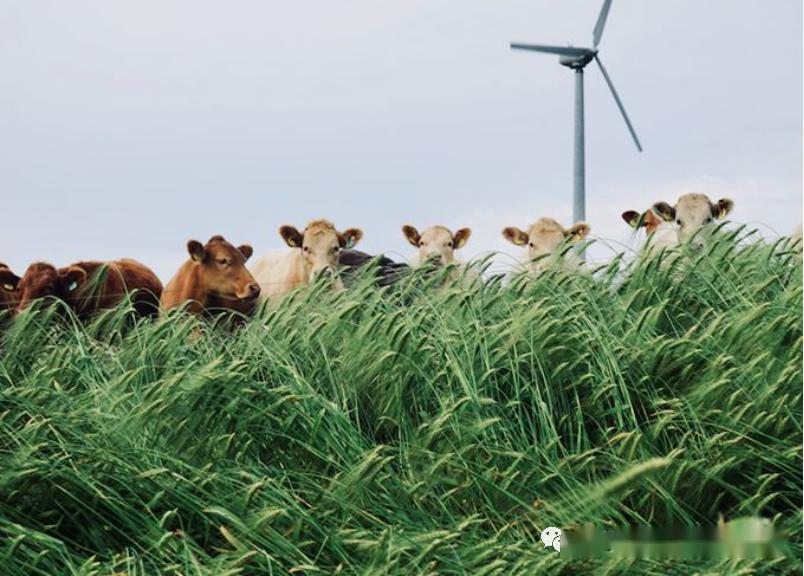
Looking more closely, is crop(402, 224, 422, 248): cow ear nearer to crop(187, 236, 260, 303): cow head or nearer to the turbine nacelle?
crop(187, 236, 260, 303): cow head

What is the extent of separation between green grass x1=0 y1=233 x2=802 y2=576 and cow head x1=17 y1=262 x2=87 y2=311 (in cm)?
335

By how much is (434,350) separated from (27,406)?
7.65ft

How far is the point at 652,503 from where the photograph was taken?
5.22 meters

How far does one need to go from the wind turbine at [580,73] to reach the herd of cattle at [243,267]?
9.24 m

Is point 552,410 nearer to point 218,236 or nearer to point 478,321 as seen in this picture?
point 478,321

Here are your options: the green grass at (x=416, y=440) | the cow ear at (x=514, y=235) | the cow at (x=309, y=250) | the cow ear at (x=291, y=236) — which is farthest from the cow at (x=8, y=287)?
the cow ear at (x=514, y=235)

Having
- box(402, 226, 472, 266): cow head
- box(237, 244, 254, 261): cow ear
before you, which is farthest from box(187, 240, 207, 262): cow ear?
box(402, 226, 472, 266): cow head

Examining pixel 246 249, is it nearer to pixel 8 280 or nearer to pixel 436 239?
pixel 8 280

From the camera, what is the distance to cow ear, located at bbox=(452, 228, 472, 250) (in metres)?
14.1

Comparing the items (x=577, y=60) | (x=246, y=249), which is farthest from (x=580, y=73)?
(x=246, y=249)

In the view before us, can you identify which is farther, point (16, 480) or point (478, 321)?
point (478, 321)

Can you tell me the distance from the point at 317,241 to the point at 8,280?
3499 millimetres

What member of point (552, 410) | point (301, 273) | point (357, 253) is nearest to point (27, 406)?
point (552, 410)

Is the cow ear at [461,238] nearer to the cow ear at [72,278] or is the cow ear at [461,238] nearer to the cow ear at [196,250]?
the cow ear at [196,250]
